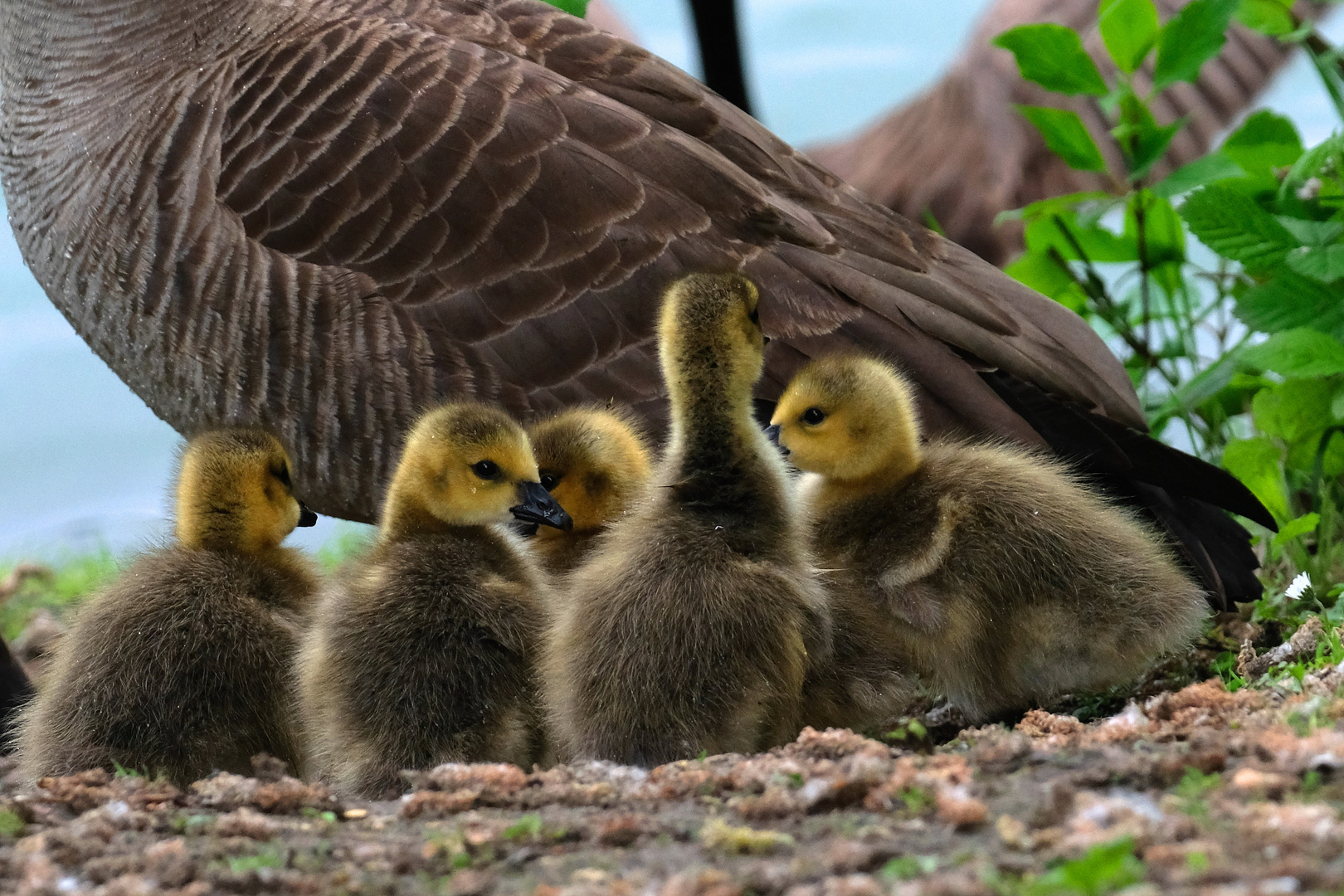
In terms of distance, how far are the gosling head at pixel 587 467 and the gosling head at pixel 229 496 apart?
61 cm

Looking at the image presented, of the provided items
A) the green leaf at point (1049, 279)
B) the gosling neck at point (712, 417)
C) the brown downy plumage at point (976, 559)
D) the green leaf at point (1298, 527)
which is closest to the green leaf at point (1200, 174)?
the green leaf at point (1049, 279)

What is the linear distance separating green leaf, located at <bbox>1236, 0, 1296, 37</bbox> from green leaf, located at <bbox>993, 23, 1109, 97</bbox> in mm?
545

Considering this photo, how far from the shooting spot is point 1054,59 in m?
4.60

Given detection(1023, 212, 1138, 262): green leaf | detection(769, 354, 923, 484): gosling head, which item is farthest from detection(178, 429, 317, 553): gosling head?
detection(1023, 212, 1138, 262): green leaf

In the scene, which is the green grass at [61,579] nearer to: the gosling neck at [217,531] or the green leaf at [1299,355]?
the gosling neck at [217,531]

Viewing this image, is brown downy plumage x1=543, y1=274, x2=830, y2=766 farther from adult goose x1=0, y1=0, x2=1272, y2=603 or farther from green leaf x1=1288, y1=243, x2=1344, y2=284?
green leaf x1=1288, y1=243, x2=1344, y2=284

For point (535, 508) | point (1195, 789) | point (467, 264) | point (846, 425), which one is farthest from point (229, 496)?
point (1195, 789)

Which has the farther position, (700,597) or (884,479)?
(884,479)

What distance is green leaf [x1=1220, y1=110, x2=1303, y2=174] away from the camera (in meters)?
4.72

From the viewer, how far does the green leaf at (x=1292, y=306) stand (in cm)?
424

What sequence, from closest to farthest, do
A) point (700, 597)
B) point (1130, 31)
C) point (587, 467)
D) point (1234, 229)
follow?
point (700, 597)
point (587, 467)
point (1234, 229)
point (1130, 31)

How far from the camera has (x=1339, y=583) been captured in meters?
3.93

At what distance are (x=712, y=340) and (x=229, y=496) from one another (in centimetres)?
115

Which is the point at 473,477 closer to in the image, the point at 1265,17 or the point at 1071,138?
the point at 1071,138
